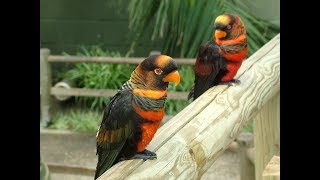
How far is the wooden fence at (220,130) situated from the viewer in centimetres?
53

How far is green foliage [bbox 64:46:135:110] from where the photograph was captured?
146cm

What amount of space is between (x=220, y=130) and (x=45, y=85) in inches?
47.2

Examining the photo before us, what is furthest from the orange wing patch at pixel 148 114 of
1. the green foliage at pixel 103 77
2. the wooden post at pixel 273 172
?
the green foliage at pixel 103 77

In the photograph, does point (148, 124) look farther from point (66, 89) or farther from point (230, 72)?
point (66, 89)

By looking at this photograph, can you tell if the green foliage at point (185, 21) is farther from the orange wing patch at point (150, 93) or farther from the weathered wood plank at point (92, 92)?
the orange wing patch at point (150, 93)

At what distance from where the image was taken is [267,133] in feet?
3.00

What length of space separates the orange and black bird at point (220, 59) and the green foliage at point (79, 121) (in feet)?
2.09

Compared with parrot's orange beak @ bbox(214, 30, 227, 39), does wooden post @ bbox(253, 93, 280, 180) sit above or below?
below

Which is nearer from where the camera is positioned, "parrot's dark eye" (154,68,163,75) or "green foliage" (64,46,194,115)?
"parrot's dark eye" (154,68,163,75)

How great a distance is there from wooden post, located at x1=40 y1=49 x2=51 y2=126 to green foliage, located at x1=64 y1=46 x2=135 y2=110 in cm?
7

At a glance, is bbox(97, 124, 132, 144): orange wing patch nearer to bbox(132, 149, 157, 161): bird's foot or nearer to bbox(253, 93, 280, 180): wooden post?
bbox(132, 149, 157, 161): bird's foot

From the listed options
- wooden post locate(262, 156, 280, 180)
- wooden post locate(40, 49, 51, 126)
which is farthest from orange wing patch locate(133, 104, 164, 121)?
wooden post locate(40, 49, 51, 126)
